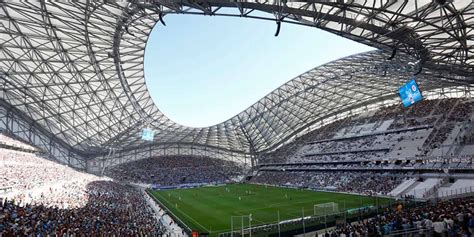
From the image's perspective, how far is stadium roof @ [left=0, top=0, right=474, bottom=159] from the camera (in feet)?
64.8

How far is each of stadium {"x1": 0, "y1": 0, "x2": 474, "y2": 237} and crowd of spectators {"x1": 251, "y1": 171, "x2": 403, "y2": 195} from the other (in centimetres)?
31

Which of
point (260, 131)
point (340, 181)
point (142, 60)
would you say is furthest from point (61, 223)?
point (260, 131)

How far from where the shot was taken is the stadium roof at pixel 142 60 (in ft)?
64.8

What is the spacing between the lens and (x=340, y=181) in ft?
173

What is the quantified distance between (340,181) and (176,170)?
46.9 m

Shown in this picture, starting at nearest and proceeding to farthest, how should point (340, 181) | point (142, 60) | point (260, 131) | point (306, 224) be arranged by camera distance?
1. point (306, 224)
2. point (142, 60)
3. point (340, 181)
4. point (260, 131)

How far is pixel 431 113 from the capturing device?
189ft

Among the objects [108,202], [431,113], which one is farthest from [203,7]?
[431,113]

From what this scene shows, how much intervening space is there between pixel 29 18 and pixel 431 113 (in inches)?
2389

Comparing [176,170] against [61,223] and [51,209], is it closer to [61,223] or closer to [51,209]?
[51,209]

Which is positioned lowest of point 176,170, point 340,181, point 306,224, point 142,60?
point 306,224

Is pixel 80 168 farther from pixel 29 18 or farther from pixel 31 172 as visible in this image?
pixel 29 18

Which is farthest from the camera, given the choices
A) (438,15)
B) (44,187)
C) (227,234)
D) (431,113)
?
(431,113)

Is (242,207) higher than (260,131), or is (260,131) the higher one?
(260,131)
